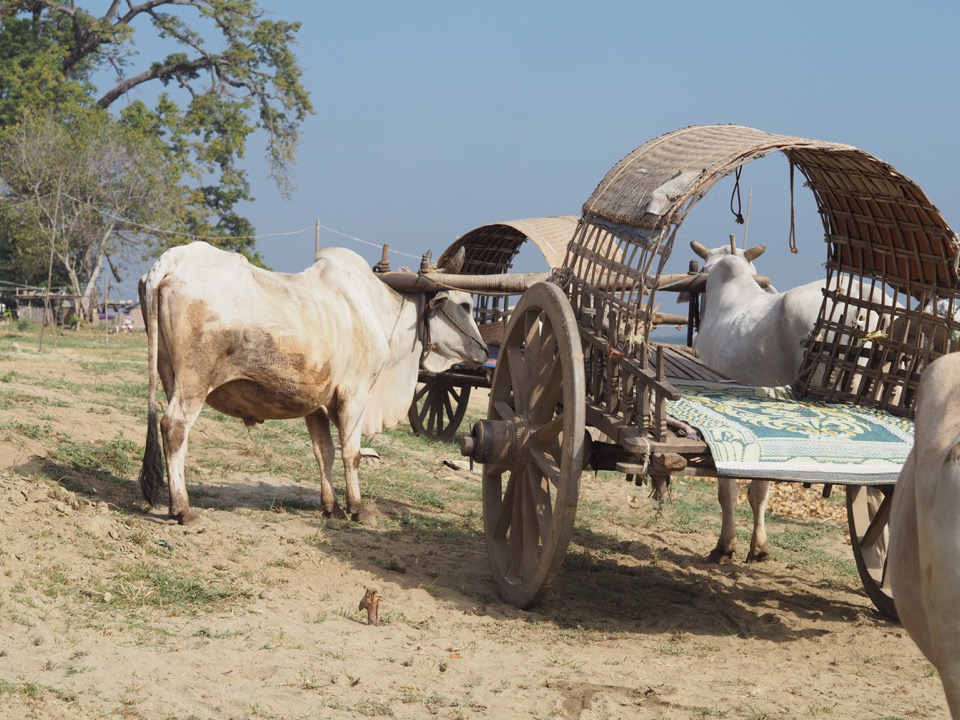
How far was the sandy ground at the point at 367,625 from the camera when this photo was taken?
4004 mm

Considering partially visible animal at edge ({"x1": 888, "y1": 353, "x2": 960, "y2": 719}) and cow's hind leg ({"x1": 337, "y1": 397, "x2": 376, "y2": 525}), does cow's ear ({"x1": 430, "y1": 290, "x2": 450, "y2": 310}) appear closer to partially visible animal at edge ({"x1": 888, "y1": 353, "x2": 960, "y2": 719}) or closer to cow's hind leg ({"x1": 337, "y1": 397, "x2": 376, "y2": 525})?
cow's hind leg ({"x1": 337, "y1": 397, "x2": 376, "y2": 525})

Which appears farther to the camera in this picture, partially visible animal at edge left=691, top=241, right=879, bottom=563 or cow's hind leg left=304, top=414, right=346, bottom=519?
cow's hind leg left=304, top=414, right=346, bottom=519

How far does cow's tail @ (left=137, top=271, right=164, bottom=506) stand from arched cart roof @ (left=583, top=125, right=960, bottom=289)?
255 cm

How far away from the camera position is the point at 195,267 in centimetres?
636

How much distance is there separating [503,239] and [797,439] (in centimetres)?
594

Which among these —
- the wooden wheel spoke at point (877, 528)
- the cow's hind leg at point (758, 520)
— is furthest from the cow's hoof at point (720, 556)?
the wooden wheel spoke at point (877, 528)

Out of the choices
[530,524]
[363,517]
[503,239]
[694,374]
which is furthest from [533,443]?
[503,239]

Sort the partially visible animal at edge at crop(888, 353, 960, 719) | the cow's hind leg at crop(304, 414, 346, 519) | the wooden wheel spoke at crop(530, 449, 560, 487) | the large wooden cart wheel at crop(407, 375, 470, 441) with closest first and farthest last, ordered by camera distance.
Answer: the partially visible animal at edge at crop(888, 353, 960, 719)
the wooden wheel spoke at crop(530, 449, 560, 487)
the cow's hind leg at crop(304, 414, 346, 519)
the large wooden cart wheel at crop(407, 375, 470, 441)

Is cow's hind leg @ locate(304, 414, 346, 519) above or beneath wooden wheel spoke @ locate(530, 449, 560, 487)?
beneath

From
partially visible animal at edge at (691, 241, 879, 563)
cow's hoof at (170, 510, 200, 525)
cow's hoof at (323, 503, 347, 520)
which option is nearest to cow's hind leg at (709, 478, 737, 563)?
partially visible animal at edge at (691, 241, 879, 563)

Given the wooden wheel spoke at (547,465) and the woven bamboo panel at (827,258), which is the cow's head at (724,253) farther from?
the wooden wheel spoke at (547,465)

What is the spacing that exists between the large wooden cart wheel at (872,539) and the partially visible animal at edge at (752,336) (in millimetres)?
759

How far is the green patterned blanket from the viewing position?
4961 mm

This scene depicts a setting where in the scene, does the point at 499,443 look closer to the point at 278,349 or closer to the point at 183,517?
the point at 278,349
